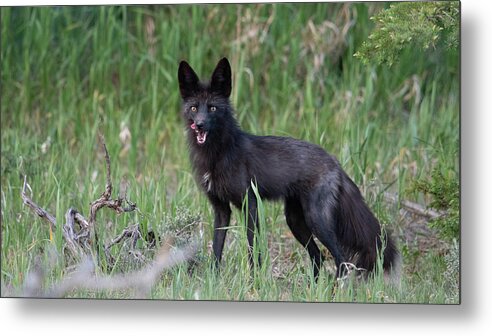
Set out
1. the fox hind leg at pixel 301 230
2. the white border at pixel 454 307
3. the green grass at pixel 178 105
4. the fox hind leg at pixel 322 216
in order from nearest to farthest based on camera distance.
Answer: the white border at pixel 454 307 < the fox hind leg at pixel 322 216 < the fox hind leg at pixel 301 230 < the green grass at pixel 178 105

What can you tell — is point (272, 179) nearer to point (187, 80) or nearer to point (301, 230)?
point (301, 230)

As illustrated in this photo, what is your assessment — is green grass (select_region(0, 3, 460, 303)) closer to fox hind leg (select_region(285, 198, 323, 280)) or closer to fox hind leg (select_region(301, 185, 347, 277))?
fox hind leg (select_region(285, 198, 323, 280))

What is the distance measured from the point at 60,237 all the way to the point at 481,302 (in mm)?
2304

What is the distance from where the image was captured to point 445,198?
239 inches

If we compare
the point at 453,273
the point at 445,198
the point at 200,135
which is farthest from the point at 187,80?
the point at 453,273

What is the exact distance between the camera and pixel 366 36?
6.74 metres

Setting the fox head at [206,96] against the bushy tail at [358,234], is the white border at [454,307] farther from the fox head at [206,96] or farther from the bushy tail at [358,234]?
the fox head at [206,96]

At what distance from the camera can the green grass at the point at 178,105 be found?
21.0 feet

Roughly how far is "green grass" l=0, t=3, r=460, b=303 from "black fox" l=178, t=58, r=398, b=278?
0.75ft

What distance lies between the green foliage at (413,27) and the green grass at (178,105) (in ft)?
1.28

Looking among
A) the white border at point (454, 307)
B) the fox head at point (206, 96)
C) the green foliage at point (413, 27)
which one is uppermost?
the green foliage at point (413, 27)

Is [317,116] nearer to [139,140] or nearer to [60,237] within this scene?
[139,140]

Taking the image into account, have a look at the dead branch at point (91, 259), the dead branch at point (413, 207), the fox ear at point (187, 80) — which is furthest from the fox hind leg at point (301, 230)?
the fox ear at point (187, 80)

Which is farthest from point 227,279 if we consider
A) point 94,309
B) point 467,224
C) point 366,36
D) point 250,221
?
point 366,36
